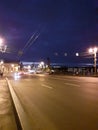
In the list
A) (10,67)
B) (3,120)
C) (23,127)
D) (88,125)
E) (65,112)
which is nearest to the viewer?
(23,127)

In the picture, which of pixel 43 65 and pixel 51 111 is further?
pixel 43 65

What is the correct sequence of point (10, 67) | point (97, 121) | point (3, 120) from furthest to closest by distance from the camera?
point (10, 67) < point (3, 120) < point (97, 121)

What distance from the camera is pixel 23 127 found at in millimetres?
7137

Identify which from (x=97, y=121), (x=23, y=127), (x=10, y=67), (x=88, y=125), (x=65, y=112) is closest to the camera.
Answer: (x=23, y=127)

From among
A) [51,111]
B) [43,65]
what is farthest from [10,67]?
[51,111]

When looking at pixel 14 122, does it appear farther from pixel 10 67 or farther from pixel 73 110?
pixel 10 67

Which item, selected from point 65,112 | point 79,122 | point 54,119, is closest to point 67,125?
point 79,122

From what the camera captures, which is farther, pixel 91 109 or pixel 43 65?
pixel 43 65

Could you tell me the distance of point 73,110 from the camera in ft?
35.5

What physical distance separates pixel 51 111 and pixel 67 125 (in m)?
2.75

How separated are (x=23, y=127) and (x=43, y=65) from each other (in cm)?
14452

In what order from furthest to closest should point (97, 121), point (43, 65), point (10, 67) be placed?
point (10, 67), point (43, 65), point (97, 121)

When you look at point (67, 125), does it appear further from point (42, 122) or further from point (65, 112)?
point (65, 112)

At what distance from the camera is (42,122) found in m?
8.66
